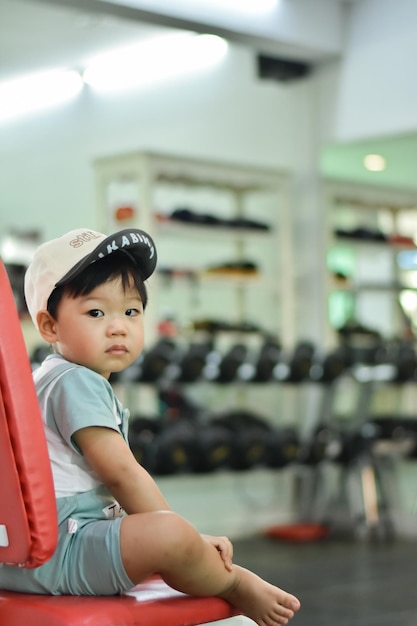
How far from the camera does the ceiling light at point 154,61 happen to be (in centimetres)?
680

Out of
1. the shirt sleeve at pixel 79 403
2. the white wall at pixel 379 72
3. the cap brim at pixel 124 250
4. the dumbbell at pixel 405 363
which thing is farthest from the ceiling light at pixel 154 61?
the shirt sleeve at pixel 79 403

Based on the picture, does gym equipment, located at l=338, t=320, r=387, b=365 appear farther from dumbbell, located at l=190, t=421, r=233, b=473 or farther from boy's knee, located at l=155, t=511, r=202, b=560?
boy's knee, located at l=155, t=511, r=202, b=560

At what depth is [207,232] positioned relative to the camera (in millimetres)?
6355

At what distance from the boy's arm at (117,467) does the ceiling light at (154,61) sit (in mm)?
5383

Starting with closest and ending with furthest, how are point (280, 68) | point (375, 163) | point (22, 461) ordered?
point (22, 461), point (280, 68), point (375, 163)

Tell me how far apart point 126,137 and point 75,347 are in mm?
5580

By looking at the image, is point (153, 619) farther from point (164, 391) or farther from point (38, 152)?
point (38, 152)

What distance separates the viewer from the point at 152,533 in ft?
5.09

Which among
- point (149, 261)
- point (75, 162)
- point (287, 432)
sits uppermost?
point (75, 162)

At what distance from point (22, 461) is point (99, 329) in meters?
0.29

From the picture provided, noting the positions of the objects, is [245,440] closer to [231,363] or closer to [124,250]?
[231,363]

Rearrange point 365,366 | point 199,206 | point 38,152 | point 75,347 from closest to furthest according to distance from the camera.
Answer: point 75,347 < point 365,366 < point 199,206 < point 38,152

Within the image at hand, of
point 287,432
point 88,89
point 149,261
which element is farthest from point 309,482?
point 149,261

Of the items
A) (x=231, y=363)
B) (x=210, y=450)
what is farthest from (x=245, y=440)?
(x=231, y=363)
